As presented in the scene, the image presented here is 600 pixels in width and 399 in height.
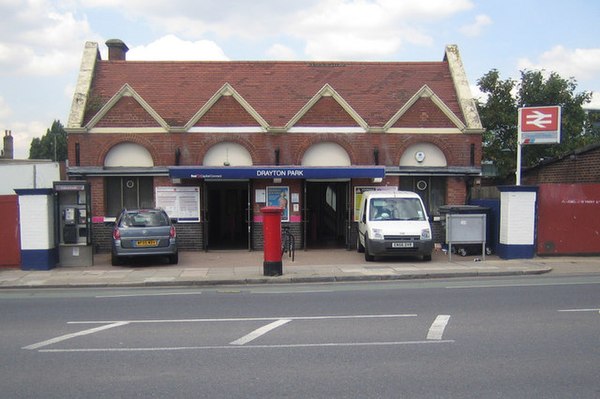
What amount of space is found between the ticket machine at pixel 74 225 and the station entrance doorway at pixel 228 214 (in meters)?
5.25

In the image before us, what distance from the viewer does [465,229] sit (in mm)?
16688

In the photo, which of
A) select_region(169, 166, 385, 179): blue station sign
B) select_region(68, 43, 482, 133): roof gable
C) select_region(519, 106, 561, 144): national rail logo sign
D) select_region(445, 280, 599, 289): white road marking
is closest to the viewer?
select_region(445, 280, 599, 289): white road marking

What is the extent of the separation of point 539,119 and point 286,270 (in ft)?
31.7

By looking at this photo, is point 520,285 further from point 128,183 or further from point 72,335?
point 128,183

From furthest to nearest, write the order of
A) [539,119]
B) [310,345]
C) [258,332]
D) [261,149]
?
[261,149], [539,119], [258,332], [310,345]

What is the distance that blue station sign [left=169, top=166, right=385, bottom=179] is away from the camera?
1867 cm

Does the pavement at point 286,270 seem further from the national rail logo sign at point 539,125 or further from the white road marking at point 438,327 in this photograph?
the white road marking at point 438,327

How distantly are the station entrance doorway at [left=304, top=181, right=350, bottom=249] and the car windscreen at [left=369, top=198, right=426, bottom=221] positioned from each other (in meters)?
3.20

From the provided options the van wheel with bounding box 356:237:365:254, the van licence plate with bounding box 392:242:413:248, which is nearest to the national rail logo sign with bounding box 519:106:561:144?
the van licence plate with bounding box 392:242:413:248

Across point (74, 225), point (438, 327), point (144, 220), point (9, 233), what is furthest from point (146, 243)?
point (438, 327)

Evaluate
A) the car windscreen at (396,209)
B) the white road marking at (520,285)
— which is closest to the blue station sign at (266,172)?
the car windscreen at (396,209)

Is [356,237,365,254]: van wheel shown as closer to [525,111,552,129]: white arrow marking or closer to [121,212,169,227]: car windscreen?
[121,212,169,227]: car windscreen

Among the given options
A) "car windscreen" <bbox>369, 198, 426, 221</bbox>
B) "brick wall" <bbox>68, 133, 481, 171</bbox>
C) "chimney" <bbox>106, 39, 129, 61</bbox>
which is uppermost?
"chimney" <bbox>106, 39, 129, 61</bbox>

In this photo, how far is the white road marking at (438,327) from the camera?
7.56 meters
